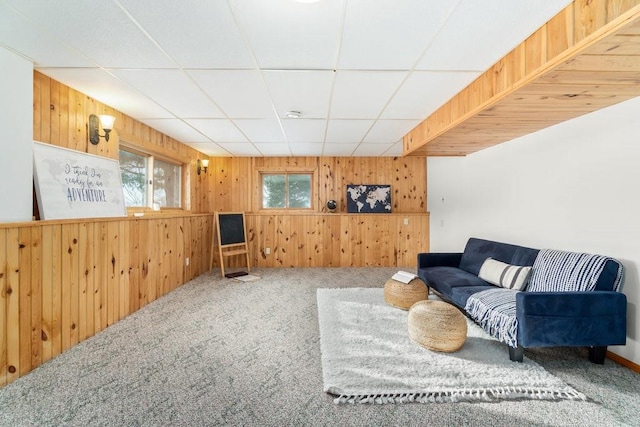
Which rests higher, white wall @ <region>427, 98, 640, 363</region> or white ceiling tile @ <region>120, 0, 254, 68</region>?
white ceiling tile @ <region>120, 0, 254, 68</region>

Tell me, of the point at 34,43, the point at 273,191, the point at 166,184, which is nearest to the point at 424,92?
the point at 34,43

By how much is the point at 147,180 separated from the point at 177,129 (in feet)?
2.79

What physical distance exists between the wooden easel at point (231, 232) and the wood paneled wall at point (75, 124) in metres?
1.51

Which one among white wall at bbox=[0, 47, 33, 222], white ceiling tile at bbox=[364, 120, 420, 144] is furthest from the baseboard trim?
white wall at bbox=[0, 47, 33, 222]

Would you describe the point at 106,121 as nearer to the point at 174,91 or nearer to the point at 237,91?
the point at 174,91

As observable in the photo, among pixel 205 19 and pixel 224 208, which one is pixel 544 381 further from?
pixel 224 208

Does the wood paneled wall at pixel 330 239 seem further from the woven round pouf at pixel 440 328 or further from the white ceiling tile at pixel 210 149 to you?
the woven round pouf at pixel 440 328

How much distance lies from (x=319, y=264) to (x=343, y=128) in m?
2.84

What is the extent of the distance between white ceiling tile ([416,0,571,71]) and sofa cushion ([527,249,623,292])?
68.9 inches

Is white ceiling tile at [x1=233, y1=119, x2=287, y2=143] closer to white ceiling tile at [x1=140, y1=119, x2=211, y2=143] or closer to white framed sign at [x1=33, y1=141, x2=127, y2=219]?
white ceiling tile at [x1=140, y1=119, x2=211, y2=143]

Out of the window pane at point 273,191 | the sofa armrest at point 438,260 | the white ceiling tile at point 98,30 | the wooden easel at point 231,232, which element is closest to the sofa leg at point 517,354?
the sofa armrest at point 438,260

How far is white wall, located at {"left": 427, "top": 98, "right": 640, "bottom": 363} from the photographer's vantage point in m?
2.09

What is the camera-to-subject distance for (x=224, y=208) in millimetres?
A: 5770

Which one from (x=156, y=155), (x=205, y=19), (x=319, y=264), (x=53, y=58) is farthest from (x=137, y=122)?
(x=319, y=264)
